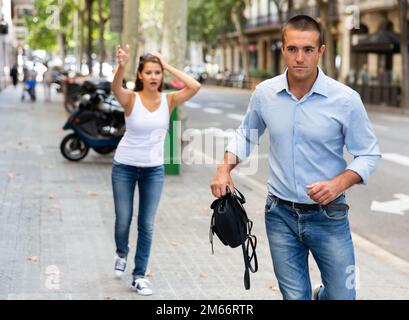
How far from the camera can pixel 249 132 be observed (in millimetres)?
4535

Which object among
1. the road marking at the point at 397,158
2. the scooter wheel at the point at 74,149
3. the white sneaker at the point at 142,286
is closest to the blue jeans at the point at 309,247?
the white sneaker at the point at 142,286

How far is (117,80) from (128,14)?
695 inches

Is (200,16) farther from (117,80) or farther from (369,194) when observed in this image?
(117,80)

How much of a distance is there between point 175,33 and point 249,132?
38.0 ft

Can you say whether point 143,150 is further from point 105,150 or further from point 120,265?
point 105,150

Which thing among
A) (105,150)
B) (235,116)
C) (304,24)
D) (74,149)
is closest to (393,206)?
(105,150)

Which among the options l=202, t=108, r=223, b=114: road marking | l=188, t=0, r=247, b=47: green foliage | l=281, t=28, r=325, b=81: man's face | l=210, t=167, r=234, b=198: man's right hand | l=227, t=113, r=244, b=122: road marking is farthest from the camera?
l=188, t=0, r=247, b=47: green foliage

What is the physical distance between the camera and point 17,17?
6519cm

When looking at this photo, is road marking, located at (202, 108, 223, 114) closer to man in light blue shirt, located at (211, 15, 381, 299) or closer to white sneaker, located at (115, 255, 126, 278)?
white sneaker, located at (115, 255, 126, 278)

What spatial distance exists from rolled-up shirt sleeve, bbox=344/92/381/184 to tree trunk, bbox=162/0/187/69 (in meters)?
11.7

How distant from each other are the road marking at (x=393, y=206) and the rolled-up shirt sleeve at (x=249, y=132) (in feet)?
22.5

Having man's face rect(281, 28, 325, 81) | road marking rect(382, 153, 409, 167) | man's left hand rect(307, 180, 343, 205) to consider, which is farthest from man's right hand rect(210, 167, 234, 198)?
road marking rect(382, 153, 409, 167)

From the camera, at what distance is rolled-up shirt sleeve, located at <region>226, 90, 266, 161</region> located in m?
4.49

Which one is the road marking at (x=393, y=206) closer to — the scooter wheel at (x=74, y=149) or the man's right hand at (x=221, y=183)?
the scooter wheel at (x=74, y=149)
